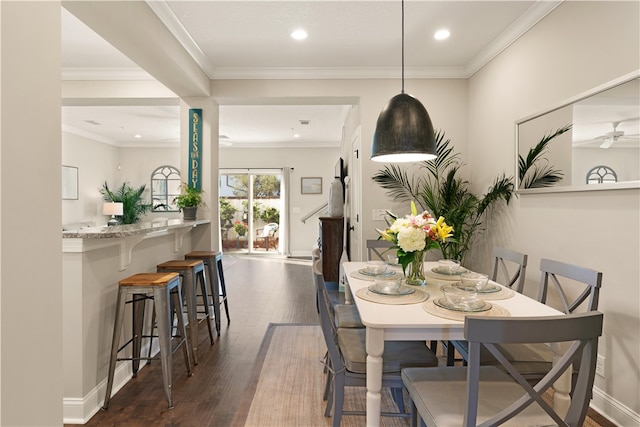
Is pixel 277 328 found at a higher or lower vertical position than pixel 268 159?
lower

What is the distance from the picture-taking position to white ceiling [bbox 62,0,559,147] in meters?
2.69

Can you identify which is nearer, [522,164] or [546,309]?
[546,309]

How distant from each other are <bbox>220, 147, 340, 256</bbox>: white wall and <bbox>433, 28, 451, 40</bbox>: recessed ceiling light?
5456mm

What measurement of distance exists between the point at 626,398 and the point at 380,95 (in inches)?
127

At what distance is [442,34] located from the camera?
3.12 meters

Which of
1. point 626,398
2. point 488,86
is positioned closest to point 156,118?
point 488,86

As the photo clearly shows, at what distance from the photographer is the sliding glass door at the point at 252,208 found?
8797 millimetres

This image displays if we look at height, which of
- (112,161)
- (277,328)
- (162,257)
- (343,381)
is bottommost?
(277,328)

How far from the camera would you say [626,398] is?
1.98 m

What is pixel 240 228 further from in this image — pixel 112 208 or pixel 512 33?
pixel 512 33

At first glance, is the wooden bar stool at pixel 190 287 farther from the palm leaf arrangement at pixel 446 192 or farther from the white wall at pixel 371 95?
the palm leaf arrangement at pixel 446 192

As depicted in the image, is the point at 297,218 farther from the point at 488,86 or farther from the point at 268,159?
the point at 488,86

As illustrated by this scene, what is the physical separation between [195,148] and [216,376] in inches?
96.6

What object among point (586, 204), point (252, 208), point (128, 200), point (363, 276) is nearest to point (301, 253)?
point (252, 208)
